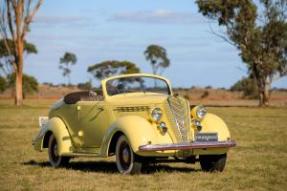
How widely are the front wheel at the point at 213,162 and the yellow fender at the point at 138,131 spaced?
1.23m

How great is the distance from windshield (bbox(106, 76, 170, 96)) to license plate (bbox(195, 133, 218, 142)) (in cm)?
177

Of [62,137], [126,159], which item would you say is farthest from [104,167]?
[126,159]

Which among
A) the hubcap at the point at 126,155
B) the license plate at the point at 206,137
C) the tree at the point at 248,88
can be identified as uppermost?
the tree at the point at 248,88

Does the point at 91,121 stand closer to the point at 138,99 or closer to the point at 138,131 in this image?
the point at 138,99

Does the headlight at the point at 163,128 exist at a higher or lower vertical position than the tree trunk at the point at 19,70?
lower

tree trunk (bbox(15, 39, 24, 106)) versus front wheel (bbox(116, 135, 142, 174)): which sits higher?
tree trunk (bbox(15, 39, 24, 106))

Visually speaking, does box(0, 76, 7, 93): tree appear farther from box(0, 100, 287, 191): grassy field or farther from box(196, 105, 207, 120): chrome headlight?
box(196, 105, 207, 120): chrome headlight

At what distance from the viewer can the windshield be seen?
13320 mm

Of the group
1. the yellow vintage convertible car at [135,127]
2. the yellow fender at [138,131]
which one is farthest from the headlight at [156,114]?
the yellow fender at [138,131]

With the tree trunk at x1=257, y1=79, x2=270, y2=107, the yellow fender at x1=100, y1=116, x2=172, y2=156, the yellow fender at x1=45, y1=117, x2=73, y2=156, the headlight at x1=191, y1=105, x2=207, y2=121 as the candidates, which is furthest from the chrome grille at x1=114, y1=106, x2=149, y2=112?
the tree trunk at x1=257, y1=79, x2=270, y2=107

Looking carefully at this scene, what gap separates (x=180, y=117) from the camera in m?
11.9

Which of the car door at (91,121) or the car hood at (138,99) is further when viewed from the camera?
the car door at (91,121)

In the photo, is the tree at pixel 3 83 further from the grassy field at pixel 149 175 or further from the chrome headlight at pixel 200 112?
the chrome headlight at pixel 200 112

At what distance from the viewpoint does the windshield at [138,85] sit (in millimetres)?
13320
